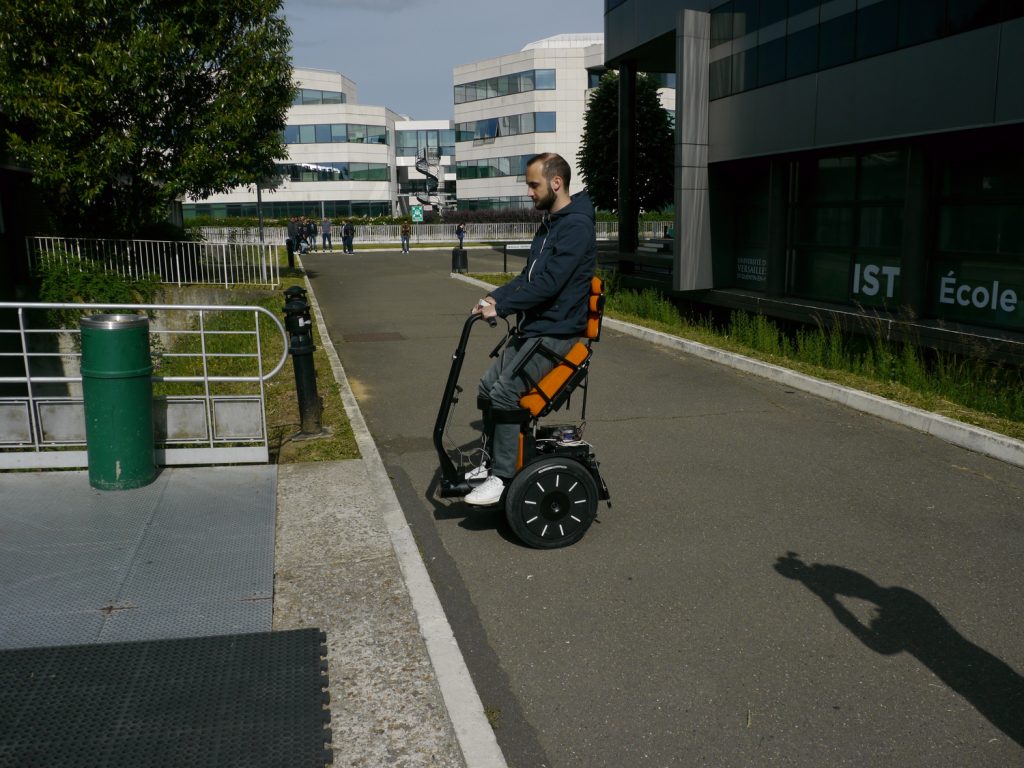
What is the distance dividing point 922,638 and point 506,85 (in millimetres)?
69770

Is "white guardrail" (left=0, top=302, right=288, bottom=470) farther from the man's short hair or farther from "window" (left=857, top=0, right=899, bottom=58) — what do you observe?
"window" (left=857, top=0, right=899, bottom=58)

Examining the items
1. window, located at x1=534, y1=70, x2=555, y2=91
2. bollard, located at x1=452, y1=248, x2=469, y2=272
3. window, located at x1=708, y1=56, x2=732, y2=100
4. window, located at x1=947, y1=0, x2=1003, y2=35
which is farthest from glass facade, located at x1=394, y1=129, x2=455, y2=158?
window, located at x1=947, y1=0, x2=1003, y2=35

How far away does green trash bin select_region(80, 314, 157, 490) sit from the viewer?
5797mm

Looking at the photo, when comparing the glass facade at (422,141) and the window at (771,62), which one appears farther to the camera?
the glass facade at (422,141)

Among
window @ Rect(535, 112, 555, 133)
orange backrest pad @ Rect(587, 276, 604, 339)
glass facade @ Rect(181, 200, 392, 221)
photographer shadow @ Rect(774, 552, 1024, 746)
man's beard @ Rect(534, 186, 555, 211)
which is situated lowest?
photographer shadow @ Rect(774, 552, 1024, 746)

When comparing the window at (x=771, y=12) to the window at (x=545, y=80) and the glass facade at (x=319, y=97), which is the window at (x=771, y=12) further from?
the glass facade at (x=319, y=97)

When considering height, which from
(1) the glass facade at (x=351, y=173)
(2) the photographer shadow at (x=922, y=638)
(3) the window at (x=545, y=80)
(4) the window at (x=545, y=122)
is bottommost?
(2) the photographer shadow at (x=922, y=638)

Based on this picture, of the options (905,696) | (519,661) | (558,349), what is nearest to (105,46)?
(558,349)

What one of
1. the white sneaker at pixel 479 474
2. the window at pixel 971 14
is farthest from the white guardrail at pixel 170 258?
the white sneaker at pixel 479 474

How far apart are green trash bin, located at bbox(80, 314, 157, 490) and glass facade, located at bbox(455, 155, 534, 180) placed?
6352 centimetres

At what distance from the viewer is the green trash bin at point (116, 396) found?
5.80m

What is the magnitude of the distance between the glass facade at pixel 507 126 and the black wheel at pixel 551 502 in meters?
65.0

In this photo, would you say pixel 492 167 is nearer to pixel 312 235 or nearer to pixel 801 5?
pixel 312 235

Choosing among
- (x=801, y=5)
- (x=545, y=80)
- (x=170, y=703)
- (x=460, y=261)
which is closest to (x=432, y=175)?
(x=545, y=80)
